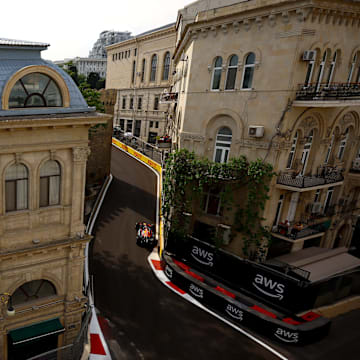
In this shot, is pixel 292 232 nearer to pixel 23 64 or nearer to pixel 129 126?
pixel 23 64

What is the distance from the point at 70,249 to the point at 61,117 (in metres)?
6.10

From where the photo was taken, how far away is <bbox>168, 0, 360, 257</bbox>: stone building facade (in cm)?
1931

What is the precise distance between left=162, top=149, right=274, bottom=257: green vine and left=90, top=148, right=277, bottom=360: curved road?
4.57m

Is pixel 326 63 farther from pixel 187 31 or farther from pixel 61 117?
pixel 61 117

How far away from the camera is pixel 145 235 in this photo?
2644 centimetres

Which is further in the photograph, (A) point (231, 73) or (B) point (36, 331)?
(A) point (231, 73)

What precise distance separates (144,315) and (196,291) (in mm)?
3972

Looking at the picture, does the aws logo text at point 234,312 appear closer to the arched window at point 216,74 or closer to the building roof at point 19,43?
the arched window at point 216,74

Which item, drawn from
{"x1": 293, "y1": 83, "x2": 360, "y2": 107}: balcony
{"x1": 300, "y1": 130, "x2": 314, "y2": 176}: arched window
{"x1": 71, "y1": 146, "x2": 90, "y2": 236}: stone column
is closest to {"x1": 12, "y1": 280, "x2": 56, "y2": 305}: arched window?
{"x1": 71, "y1": 146, "x2": 90, "y2": 236}: stone column

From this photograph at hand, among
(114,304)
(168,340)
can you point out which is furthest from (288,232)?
(114,304)

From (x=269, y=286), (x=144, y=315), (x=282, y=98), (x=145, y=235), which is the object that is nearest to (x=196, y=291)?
(x=144, y=315)

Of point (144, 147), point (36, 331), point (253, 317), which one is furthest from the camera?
point (144, 147)

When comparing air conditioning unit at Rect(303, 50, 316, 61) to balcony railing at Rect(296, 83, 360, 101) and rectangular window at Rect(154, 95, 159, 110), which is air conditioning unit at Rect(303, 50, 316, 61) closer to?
balcony railing at Rect(296, 83, 360, 101)

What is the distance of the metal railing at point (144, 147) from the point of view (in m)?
45.1
